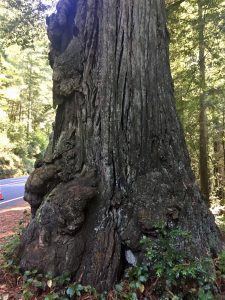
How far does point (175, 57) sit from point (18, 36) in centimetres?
482

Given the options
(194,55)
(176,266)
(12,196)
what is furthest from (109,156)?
(12,196)

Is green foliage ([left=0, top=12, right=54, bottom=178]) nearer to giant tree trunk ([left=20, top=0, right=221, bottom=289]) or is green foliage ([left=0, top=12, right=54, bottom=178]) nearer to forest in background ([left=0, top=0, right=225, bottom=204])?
forest in background ([left=0, top=0, right=225, bottom=204])

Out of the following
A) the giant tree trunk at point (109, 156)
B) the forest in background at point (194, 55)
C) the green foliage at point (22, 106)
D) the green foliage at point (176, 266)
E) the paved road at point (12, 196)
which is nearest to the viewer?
the green foliage at point (176, 266)

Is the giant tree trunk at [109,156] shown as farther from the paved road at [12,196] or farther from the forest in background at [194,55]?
the paved road at [12,196]

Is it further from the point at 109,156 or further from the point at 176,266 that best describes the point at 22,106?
the point at 176,266

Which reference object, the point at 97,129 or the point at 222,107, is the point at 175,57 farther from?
the point at 97,129

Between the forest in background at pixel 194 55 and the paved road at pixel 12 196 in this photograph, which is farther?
the paved road at pixel 12 196

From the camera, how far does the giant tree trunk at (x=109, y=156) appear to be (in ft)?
12.8

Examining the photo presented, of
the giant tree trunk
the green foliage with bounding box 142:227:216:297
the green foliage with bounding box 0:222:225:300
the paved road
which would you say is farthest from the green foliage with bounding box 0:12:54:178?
the green foliage with bounding box 142:227:216:297

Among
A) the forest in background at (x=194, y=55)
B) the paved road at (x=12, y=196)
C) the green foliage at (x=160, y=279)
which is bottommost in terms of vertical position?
the green foliage at (x=160, y=279)

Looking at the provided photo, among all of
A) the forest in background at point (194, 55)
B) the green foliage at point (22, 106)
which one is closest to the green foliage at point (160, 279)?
the forest in background at point (194, 55)

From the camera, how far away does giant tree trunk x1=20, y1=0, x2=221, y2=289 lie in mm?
3900

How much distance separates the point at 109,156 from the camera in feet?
13.8

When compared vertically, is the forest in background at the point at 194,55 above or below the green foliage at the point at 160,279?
above
